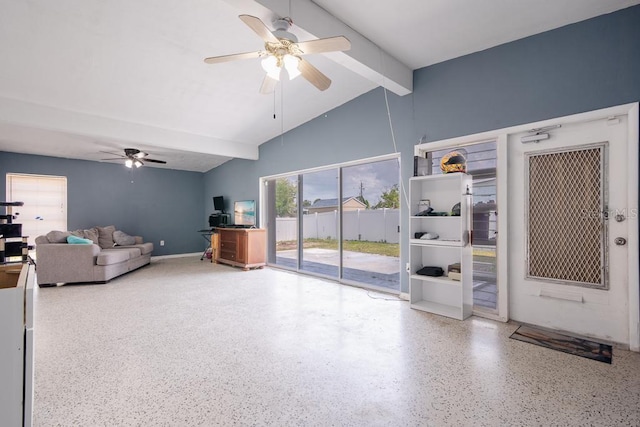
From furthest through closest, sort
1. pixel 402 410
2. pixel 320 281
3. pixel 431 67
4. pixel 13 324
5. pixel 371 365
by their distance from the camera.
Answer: pixel 320 281 < pixel 431 67 < pixel 371 365 < pixel 402 410 < pixel 13 324

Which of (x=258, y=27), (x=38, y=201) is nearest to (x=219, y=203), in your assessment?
(x=38, y=201)

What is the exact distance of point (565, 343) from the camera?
2.61 m

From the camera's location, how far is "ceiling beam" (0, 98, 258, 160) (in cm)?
400

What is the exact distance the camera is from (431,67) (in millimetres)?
3709

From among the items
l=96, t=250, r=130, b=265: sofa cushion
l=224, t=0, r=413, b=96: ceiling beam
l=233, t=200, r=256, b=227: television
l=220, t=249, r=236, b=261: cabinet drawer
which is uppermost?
l=224, t=0, r=413, b=96: ceiling beam

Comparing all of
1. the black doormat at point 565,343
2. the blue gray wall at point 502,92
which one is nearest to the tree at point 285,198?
the blue gray wall at point 502,92

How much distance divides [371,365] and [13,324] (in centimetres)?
209

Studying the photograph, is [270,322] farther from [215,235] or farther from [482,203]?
[215,235]

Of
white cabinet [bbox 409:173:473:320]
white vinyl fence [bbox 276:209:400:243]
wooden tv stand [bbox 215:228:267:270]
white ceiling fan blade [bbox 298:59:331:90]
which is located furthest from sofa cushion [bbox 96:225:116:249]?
white cabinet [bbox 409:173:473:320]

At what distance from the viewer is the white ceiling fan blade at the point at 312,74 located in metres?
2.57

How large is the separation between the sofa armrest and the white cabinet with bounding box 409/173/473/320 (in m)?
5.18

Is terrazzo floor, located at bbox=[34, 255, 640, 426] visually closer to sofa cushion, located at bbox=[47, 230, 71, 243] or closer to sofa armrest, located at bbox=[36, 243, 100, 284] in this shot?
sofa armrest, located at bbox=[36, 243, 100, 284]

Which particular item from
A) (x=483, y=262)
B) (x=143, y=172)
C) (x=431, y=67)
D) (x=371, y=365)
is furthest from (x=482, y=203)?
(x=143, y=172)

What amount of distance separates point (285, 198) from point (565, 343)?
5.24 meters
